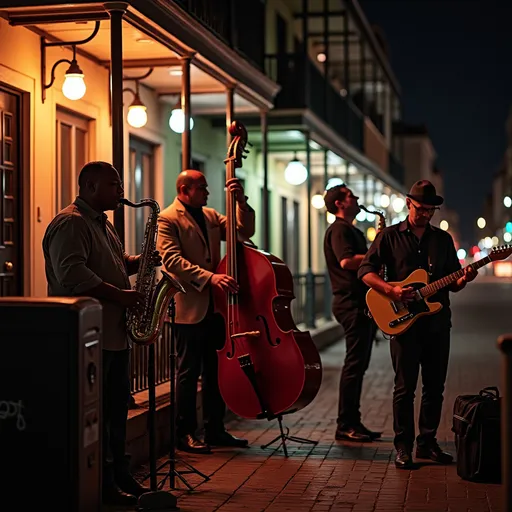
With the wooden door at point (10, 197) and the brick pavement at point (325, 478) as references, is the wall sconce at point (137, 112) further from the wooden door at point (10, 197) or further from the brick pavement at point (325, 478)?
the brick pavement at point (325, 478)

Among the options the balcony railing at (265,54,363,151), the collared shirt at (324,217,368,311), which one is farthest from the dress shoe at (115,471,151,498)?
the balcony railing at (265,54,363,151)

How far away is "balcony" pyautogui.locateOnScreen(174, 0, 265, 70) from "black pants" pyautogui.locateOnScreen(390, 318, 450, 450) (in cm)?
350

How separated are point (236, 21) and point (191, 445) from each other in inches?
242

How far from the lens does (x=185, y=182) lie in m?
8.59

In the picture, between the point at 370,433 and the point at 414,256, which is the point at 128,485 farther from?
the point at 370,433

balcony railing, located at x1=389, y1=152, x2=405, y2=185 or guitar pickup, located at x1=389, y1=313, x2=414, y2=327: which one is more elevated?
balcony railing, located at x1=389, y1=152, x2=405, y2=185

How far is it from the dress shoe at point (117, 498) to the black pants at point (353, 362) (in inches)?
113

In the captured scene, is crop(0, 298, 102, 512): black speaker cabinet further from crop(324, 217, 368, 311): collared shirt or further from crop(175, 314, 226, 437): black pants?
crop(324, 217, 368, 311): collared shirt

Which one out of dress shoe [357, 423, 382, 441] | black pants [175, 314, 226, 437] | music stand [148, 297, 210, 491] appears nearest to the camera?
music stand [148, 297, 210, 491]

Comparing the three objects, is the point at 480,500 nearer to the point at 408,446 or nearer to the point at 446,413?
the point at 408,446

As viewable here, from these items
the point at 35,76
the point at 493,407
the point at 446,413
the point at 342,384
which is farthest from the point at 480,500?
the point at 35,76

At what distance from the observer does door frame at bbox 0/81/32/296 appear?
32.2 ft

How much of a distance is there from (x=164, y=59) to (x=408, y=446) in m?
4.69

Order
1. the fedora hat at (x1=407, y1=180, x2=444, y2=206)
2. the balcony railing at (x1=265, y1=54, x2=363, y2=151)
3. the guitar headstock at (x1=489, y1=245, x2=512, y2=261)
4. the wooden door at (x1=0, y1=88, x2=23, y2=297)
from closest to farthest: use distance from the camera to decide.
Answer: the guitar headstock at (x1=489, y1=245, x2=512, y2=261) → the fedora hat at (x1=407, y1=180, x2=444, y2=206) → the wooden door at (x1=0, y1=88, x2=23, y2=297) → the balcony railing at (x1=265, y1=54, x2=363, y2=151)
